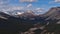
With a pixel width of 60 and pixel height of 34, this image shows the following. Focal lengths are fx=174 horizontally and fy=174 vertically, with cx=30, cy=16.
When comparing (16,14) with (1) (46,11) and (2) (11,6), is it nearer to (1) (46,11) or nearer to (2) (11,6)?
(2) (11,6)

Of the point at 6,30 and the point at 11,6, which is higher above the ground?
the point at 11,6

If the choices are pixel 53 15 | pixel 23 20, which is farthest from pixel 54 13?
pixel 23 20

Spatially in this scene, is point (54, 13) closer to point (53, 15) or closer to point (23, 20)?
point (53, 15)

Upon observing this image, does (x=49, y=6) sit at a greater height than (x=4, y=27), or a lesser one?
greater

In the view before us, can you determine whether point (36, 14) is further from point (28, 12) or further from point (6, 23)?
point (6, 23)

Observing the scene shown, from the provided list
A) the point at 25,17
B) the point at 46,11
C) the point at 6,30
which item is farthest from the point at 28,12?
the point at 6,30

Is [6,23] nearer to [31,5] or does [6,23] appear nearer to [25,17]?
[25,17]

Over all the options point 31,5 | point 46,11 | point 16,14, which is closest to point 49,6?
point 46,11

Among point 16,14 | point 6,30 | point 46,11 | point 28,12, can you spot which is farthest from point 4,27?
point 46,11
